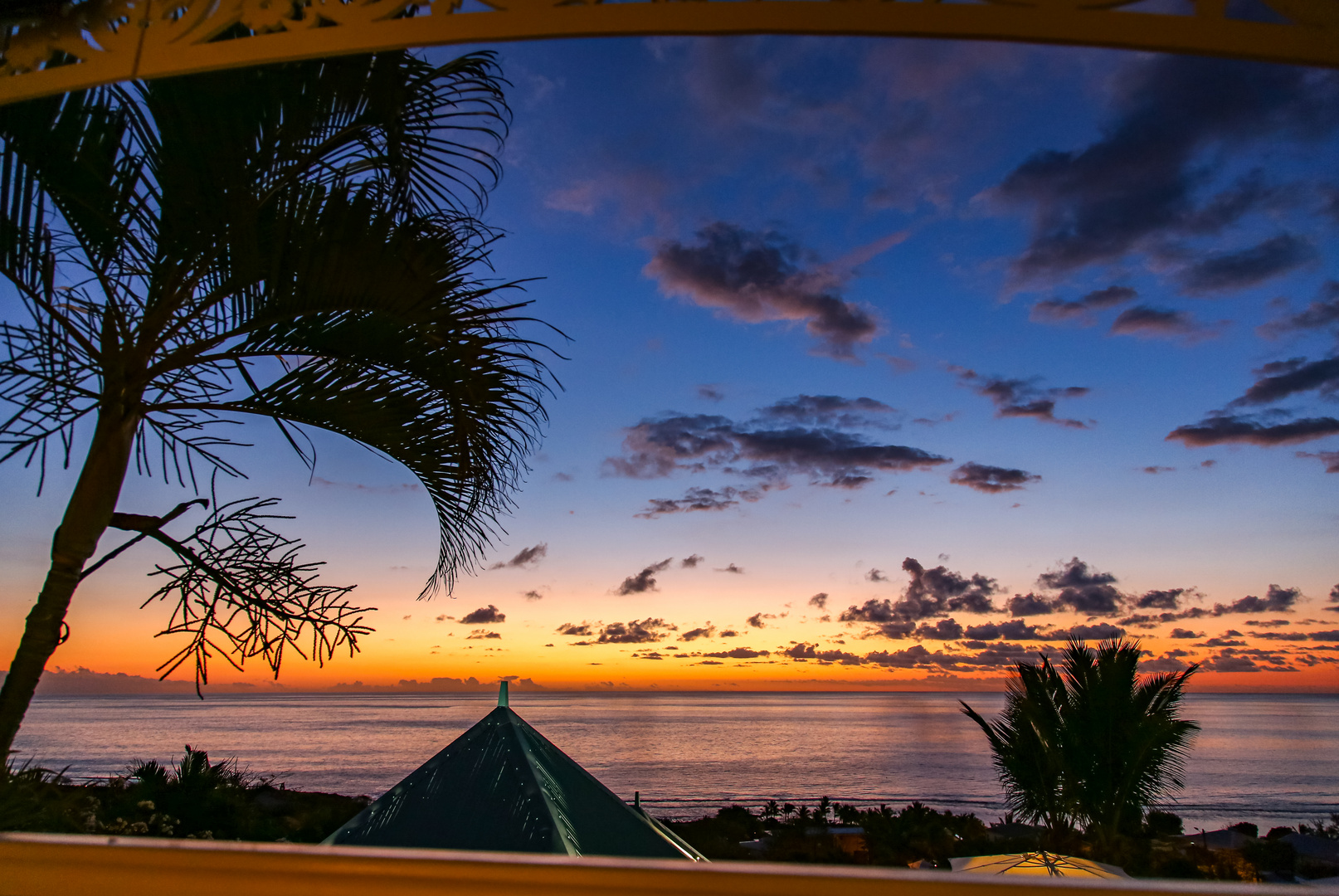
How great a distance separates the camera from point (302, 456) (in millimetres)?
2949

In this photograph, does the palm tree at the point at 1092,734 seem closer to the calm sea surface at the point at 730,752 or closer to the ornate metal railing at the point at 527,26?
the ornate metal railing at the point at 527,26

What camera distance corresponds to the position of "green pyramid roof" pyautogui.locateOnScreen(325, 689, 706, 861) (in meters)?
2.87

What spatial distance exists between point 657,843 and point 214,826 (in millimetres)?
6779

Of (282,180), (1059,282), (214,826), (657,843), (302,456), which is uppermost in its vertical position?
(1059,282)

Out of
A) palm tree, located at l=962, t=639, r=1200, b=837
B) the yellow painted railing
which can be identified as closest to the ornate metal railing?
the yellow painted railing

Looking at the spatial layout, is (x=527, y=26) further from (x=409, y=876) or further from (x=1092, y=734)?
(x=1092, y=734)

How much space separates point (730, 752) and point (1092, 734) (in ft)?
119

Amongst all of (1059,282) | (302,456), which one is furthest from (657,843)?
(1059,282)

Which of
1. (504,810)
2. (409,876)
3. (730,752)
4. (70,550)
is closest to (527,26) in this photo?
(409,876)

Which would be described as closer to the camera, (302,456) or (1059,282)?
(302,456)

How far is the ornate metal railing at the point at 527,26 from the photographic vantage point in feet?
4.36

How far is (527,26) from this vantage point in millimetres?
1531

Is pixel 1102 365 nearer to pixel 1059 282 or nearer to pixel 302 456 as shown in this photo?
pixel 1059 282

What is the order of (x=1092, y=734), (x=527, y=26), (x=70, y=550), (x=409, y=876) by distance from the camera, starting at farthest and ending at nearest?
(x=1092, y=734), (x=70, y=550), (x=527, y=26), (x=409, y=876)
